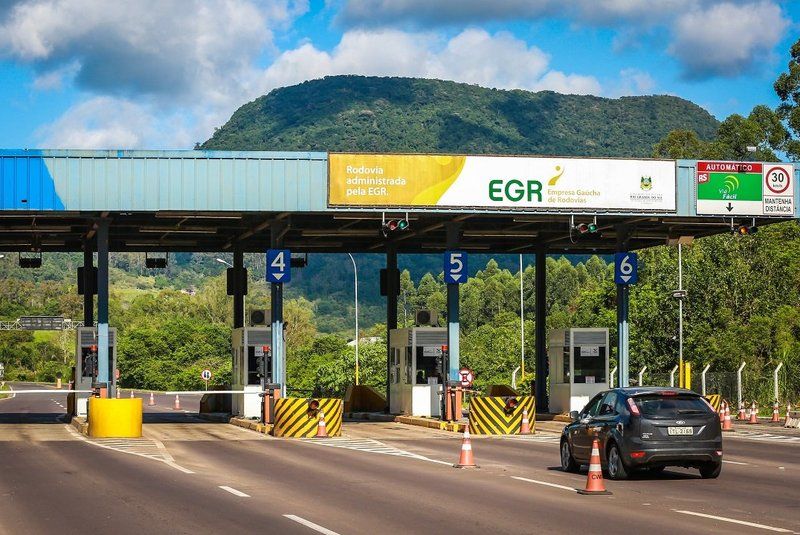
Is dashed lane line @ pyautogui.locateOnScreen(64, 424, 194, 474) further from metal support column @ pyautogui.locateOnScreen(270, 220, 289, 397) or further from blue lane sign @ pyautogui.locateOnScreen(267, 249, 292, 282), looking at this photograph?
blue lane sign @ pyautogui.locateOnScreen(267, 249, 292, 282)

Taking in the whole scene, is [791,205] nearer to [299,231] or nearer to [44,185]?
[299,231]

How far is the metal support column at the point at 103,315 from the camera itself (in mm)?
37656

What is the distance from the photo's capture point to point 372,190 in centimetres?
3738

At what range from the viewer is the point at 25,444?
31.4 m

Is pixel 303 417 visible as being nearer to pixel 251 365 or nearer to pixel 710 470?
pixel 251 365

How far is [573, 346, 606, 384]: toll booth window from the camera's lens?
43594 mm

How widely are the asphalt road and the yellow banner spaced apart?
8922 mm

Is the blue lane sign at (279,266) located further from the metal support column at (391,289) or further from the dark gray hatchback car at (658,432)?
the dark gray hatchback car at (658,432)

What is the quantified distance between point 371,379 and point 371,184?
→ 50.4 m

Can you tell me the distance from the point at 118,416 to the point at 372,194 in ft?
30.4

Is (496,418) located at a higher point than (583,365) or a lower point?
lower

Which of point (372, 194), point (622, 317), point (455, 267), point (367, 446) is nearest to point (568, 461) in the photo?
point (367, 446)

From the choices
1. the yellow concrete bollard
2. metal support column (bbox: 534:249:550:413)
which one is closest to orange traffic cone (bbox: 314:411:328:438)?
the yellow concrete bollard

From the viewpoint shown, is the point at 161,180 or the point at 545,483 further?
the point at 161,180
